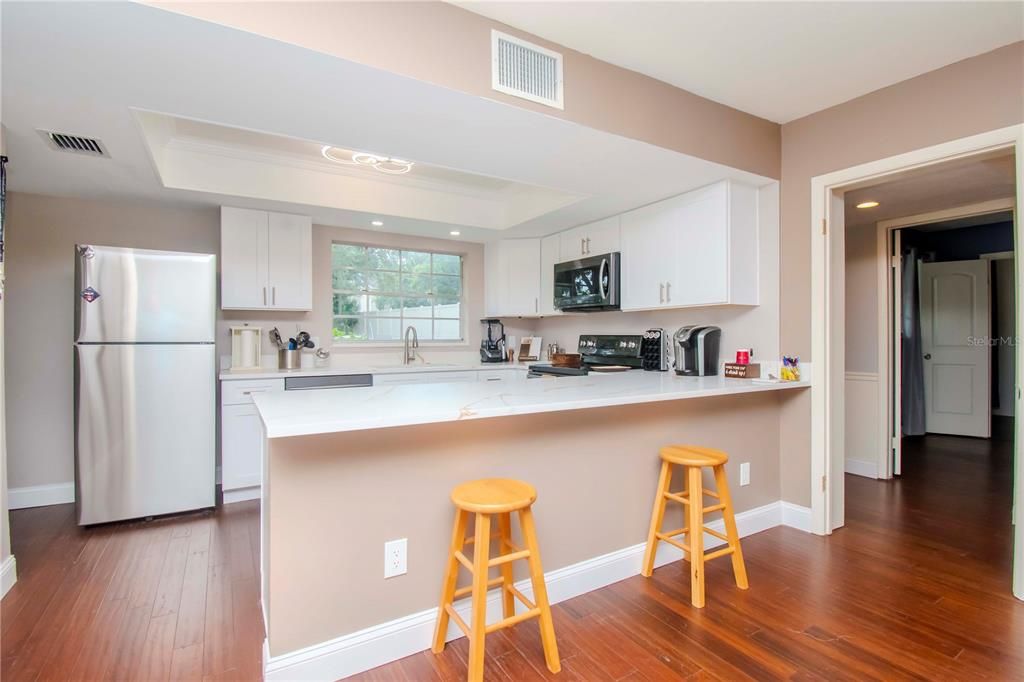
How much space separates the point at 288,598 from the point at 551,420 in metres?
1.16

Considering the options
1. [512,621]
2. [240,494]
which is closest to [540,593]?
[512,621]

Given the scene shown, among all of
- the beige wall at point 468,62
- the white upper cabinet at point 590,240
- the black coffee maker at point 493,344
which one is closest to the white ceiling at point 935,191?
the beige wall at point 468,62

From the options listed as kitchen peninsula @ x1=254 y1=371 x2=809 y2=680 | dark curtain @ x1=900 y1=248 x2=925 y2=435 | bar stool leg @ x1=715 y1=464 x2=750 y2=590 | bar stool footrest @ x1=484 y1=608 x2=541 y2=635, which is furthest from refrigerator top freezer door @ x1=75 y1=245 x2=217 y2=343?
dark curtain @ x1=900 y1=248 x2=925 y2=435

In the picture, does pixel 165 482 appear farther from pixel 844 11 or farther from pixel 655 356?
pixel 844 11

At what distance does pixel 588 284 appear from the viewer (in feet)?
12.8

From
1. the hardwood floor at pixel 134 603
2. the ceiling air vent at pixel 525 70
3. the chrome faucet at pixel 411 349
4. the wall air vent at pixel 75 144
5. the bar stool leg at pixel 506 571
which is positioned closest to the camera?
the hardwood floor at pixel 134 603

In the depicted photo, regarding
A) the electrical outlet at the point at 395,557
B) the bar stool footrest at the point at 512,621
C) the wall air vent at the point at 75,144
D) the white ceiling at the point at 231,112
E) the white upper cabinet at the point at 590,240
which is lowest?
the bar stool footrest at the point at 512,621

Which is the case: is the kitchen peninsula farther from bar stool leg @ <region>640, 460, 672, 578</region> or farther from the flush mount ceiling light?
the flush mount ceiling light

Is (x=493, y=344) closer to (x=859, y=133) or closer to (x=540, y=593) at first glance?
(x=859, y=133)

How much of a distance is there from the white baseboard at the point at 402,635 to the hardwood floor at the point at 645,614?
47mm

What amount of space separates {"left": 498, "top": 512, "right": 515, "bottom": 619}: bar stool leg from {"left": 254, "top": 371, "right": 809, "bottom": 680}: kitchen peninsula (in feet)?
0.64

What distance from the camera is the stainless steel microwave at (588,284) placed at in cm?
371

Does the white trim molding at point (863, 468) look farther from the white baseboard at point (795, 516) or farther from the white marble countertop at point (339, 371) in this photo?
the white marble countertop at point (339, 371)

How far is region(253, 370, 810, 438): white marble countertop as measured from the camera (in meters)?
1.51
